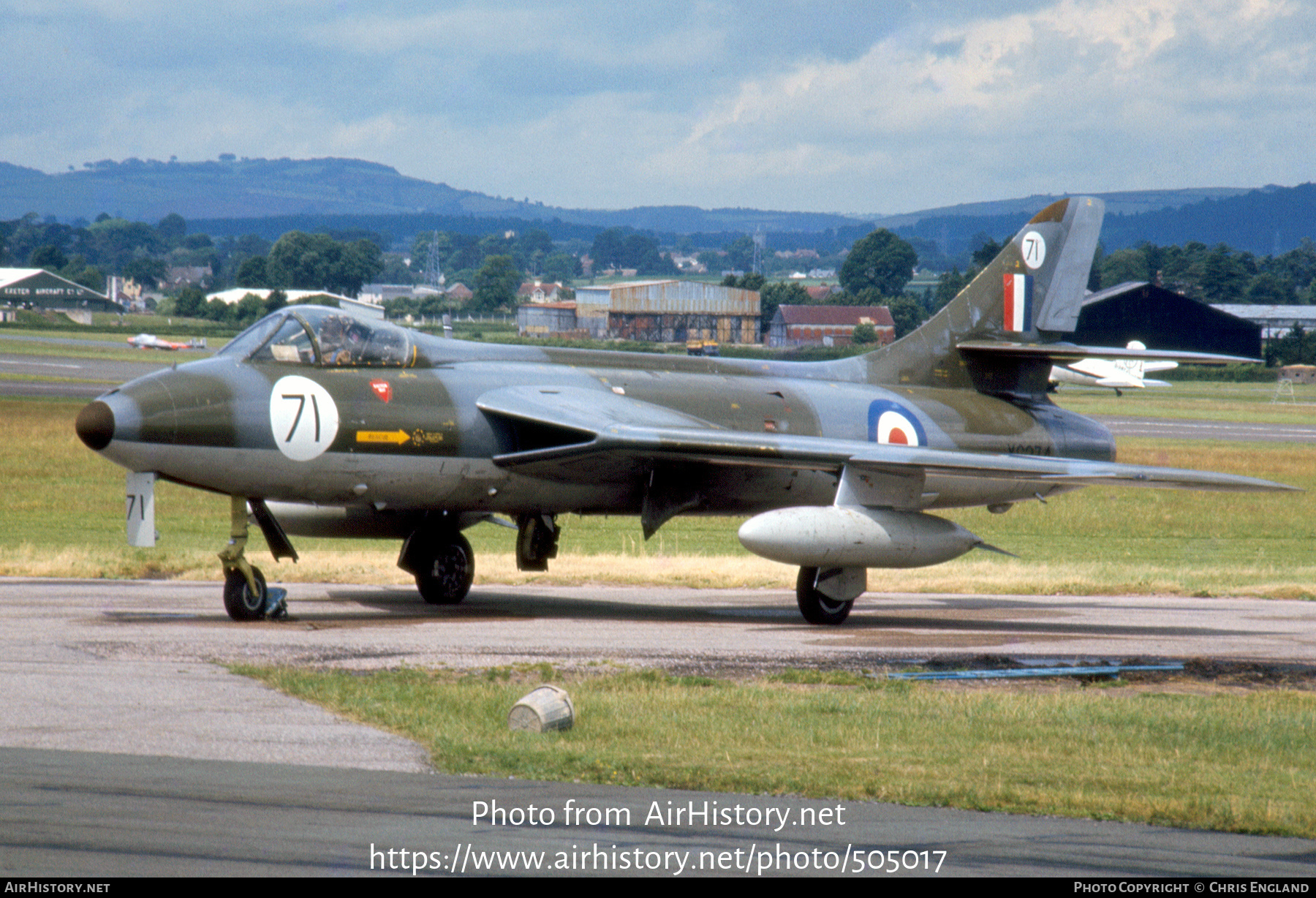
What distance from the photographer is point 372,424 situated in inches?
602

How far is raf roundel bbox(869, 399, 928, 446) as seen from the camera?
18.8 m

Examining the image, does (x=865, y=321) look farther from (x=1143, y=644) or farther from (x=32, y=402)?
(x=1143, y=644)

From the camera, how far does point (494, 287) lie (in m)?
133

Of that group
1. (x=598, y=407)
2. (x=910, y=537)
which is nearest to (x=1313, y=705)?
(x=910, y=537)

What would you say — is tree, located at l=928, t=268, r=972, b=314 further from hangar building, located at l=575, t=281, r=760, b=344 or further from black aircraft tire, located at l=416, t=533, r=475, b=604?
black aircraft tire, located at l=416, t=533, r=475, b=604

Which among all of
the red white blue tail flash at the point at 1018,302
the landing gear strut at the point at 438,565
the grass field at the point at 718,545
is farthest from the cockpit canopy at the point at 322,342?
the red white blue tail flash at the point at 1018,302

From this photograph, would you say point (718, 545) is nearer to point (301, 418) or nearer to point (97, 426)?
point (301, 418)

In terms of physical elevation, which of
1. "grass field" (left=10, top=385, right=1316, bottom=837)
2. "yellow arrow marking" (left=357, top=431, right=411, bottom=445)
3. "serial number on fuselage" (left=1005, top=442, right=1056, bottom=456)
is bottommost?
"grass field" (left=10, top=385, right=1316, bottom=837)

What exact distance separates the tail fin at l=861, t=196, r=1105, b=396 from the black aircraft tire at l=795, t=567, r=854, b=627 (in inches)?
191

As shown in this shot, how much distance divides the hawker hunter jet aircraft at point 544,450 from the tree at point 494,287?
380 ft

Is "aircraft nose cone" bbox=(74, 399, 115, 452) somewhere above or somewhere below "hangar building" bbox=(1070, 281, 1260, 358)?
below

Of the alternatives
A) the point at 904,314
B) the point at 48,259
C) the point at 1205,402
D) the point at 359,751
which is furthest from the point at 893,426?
the point at 48,259

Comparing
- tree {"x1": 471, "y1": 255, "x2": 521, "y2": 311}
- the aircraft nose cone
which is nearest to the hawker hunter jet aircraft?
the aircraft nose cone

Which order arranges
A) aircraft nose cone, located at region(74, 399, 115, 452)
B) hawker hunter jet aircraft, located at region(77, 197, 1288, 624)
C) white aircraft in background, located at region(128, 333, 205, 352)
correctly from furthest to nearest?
white aircraft in background, located at region(128, 333, 205, 352) → hawker hunter jet aircraft, located at region(77, 197, 1288, 624) → aircraft nose cone, located at region(74, 399, 115, 452)
